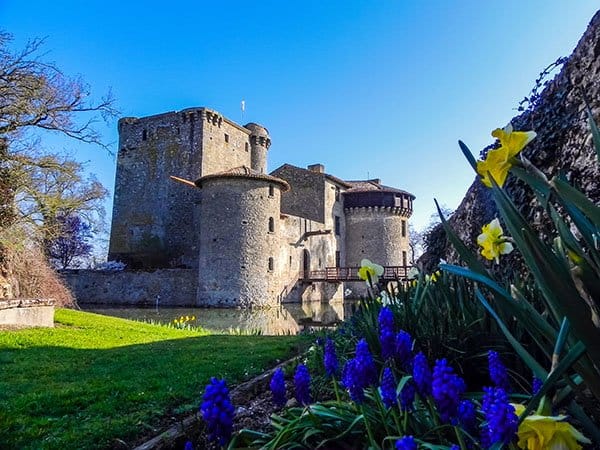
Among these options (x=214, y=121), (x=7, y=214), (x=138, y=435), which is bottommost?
(x=138, y=435)

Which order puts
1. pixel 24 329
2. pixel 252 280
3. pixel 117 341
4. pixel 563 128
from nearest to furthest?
pixel 563 128 < pixel 117 341 < pixel 24 329 < pixel 252 280

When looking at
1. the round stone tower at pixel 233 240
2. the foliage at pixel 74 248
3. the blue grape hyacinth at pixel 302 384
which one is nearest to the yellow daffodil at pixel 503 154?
the blue grape hyacinth at pixel 302 384

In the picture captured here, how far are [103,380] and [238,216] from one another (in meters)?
17.8

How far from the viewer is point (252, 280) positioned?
71.0 feet

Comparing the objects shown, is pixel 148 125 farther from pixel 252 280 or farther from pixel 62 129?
pixel 62 129

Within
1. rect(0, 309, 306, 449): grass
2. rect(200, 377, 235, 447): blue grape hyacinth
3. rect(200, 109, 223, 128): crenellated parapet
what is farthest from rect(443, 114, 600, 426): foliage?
rect(200, 109, 223, 128): crenellated parapet

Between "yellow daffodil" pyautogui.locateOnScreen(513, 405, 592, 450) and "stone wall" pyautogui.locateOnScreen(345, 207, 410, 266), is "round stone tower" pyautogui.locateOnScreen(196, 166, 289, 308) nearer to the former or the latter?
"stone wall" pyautogui.locateOnScreen(345, 207, 410, 266)

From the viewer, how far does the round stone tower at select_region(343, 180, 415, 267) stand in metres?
31.3

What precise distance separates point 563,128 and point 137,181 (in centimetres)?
2813

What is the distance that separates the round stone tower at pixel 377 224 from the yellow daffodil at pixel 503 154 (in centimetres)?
3026

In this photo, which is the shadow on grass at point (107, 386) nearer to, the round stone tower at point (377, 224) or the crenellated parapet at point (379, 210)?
the round stone tower at point (377, 224)

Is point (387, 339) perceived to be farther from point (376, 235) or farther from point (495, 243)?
point (376, 235)

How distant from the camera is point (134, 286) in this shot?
23141 millimetres

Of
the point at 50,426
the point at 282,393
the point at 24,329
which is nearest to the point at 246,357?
the point at 50,426
